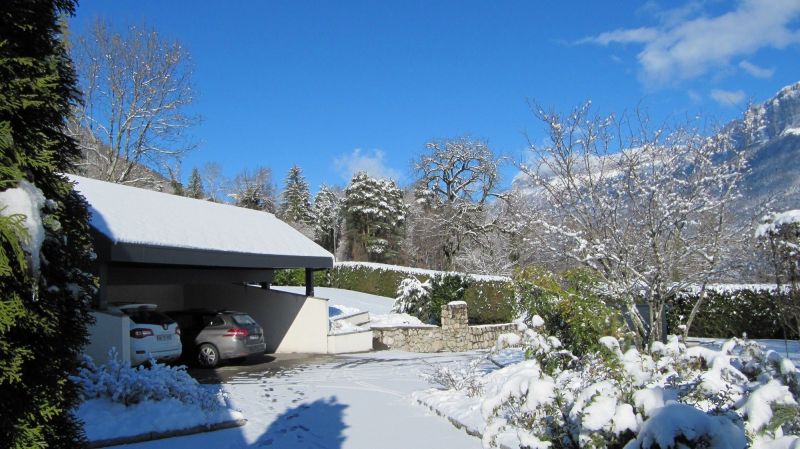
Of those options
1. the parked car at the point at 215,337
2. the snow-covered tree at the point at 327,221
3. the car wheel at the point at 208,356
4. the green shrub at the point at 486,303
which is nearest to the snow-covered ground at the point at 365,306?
the green shrub at the point at 486,303

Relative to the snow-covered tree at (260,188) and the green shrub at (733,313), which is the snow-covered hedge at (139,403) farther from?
the snow-covered tree at (260,188)

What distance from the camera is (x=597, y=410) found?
11.4 ft

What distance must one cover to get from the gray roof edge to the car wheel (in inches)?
87.2

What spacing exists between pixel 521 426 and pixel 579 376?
1686mm

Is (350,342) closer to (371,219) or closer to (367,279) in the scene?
(367,279)

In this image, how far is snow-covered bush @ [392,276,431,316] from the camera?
23.8 meters

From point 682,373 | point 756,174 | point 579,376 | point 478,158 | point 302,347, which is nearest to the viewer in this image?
point 682,373

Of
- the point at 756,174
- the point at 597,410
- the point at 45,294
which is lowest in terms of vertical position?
the point at 597,410

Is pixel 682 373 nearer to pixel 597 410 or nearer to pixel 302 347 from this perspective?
pixel 597 410

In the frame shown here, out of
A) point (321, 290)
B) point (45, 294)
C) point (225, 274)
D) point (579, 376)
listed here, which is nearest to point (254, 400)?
point (579, 376)

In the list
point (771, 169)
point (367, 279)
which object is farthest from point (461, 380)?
point (367, 279)

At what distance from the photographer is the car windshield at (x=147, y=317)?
38.4 feet

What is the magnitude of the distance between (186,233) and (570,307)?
29.5ft

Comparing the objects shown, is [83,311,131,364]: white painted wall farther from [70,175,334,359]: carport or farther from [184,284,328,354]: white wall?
[184,284,328,354]: white wall
